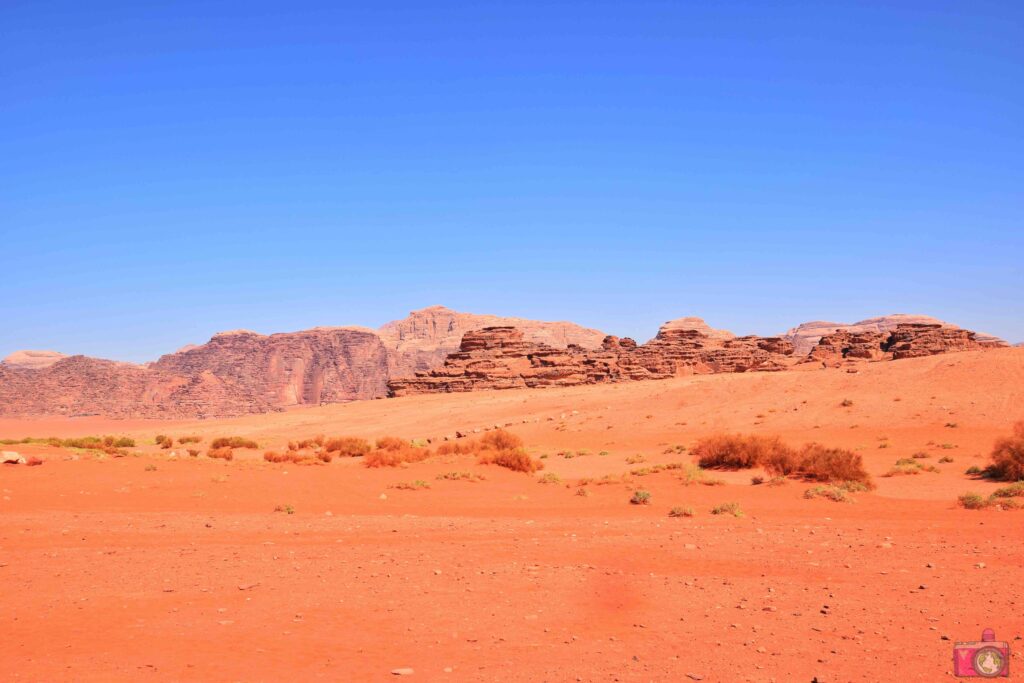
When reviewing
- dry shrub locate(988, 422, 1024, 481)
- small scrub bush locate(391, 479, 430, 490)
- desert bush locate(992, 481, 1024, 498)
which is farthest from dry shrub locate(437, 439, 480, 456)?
desert bush locate(992, 481, 1024, 498)

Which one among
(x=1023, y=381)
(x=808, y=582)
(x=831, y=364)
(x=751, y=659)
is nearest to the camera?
(x=751, y=659)

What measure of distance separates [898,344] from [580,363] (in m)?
31.4

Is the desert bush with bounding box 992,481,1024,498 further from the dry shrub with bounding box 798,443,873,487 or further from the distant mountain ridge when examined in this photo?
the distant mountain ridge

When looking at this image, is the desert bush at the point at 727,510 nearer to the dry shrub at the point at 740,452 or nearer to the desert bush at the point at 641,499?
the desert bush at the point at 641,499

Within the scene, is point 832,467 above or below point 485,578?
above

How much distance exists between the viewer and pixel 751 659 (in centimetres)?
617

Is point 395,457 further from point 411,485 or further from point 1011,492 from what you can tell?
point 1011,492

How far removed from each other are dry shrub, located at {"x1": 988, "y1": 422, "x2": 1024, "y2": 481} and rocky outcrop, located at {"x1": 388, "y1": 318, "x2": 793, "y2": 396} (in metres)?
52.4

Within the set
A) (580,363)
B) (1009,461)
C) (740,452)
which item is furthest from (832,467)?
(580,363)

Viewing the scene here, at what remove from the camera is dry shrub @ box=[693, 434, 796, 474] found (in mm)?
20314

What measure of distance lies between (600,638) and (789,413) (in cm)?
3087

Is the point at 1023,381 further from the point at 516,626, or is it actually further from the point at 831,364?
the point at 516,626

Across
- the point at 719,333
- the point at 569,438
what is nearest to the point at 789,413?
the point at 569,438

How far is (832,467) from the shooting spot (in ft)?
58.4
